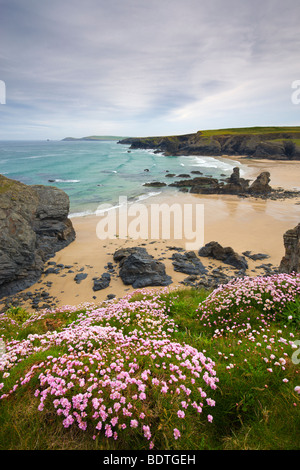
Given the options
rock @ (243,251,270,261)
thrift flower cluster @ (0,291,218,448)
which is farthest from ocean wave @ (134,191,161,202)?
thrift flower cluster @ (0,291,218,448)

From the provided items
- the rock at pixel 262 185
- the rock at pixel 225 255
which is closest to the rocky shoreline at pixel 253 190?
the rock at pixel 262 185

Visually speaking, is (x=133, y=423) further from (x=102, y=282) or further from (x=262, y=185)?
(x=262, y=185)

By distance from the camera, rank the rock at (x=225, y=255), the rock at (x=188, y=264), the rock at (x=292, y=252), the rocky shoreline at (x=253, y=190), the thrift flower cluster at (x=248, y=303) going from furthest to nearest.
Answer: the rocky shoreline at (x=253, y=190), the rock at (x=225, y=255), the rock at (x=188, y=264), the rock at (x=292, y=252), the thrift flower cluster at (x=248, y=303)

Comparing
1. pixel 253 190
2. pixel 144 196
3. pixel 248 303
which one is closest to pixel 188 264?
pixel 248 303

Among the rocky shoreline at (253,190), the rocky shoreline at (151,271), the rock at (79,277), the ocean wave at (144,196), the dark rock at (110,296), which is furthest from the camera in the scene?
the ocean wave at (144,196)

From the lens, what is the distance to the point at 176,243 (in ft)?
71.3

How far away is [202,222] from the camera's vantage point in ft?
90.7

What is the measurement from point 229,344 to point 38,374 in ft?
11.8

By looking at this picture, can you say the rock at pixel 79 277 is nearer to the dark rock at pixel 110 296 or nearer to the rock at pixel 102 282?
the rock at pixel 102 282

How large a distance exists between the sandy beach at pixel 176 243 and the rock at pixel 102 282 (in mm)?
299

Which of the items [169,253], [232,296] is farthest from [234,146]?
[232,296]

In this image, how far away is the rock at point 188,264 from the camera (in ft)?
53.5

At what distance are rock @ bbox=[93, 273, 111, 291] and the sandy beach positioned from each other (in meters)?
0.30

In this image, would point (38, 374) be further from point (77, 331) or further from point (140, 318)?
point (140, 318)
